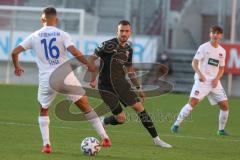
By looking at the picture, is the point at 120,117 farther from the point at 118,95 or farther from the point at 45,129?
the point at 45,129

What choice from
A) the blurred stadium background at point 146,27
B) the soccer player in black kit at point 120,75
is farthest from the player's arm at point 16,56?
the blurred stadium background at point 146,27

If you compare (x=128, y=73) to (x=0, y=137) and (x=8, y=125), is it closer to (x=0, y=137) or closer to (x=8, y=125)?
(x=0, y=137)

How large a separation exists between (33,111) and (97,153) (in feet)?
27.6

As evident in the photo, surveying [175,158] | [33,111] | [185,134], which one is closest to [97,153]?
[175,158]

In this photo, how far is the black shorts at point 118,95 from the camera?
501 inches

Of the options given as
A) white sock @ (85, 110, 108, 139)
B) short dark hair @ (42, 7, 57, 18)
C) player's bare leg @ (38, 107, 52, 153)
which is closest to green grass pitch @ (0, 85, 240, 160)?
player's bare leg @ (38, 107, 52, 153)

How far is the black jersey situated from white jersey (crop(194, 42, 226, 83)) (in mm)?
2889

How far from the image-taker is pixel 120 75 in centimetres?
1288

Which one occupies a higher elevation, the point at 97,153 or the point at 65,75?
the point at 65,75

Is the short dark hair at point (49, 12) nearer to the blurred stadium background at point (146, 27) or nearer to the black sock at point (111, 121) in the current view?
the black sock at point (111, 121)

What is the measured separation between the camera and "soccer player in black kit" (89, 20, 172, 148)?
12617mm

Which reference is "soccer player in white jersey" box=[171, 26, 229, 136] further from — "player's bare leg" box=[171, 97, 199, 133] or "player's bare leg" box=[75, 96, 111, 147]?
"player's bare leg" box=[75, 96, 111, 147]

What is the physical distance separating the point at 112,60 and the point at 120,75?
31 cm

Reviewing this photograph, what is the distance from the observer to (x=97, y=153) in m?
11.3
